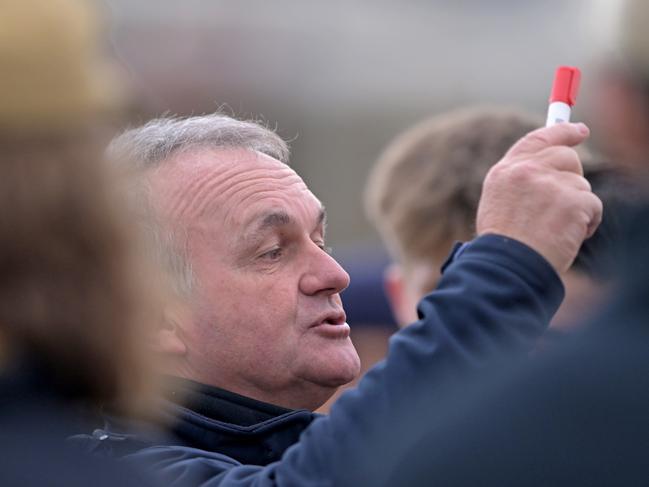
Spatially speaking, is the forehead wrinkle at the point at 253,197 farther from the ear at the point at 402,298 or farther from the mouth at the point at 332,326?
the ear at the point at 402,298

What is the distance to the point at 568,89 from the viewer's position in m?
2.17

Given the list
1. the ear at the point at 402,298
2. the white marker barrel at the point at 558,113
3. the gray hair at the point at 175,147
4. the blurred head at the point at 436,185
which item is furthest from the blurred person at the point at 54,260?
the ear at the point at 402,298

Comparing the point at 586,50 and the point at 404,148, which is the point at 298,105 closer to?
the point at 404,148

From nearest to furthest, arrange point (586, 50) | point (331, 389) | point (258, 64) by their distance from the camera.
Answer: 1. point (586, 50)
2. point (331, 389)
3. point (258, 64)

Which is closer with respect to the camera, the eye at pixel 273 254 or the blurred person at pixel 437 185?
the eye at pixel 273 254

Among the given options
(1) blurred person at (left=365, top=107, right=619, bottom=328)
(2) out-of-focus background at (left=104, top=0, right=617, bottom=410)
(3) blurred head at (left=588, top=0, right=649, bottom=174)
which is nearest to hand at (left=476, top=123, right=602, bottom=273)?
(3) blurred head at (left=588, top=0, right=649, bottom=174)

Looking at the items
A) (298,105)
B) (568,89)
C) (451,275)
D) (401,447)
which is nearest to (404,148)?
(568,89)

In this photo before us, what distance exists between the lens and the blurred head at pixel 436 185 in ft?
11.5

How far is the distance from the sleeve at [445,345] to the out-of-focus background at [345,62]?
6.59 meters

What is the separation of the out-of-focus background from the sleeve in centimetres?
659

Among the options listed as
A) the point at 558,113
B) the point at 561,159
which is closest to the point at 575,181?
the point at 561,159

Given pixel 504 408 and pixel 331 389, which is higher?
pixel 504 408

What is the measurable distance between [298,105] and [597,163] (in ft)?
25.3

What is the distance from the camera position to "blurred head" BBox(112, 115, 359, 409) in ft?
8.13
